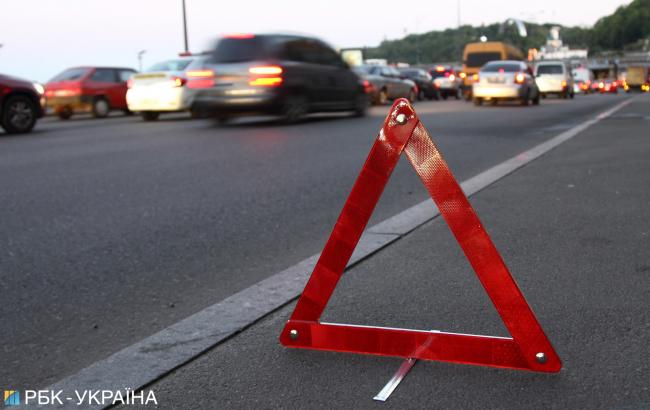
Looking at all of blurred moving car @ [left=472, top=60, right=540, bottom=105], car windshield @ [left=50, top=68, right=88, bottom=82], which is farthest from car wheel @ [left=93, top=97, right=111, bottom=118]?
blurred moving car @ [left=472, top=60, right=540, bottom=105]

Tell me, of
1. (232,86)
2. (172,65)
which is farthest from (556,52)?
(232,86)

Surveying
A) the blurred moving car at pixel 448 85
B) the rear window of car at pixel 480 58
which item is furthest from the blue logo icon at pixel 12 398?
the blurred moving car at pixel 448 85

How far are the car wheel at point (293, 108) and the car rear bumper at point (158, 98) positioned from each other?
3972 millimetres

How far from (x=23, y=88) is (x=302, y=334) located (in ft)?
45.0

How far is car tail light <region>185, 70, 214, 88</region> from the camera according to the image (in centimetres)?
1592

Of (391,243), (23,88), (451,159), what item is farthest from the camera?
(23,88)

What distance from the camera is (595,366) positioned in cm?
286

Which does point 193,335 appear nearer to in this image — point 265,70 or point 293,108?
point 265,70

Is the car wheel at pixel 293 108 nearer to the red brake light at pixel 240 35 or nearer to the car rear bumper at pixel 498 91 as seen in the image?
the red brake light at pixel 240 35

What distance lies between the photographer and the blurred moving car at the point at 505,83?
25.3 metres

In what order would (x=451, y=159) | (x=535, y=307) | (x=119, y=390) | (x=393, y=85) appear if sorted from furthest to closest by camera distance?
(x=393, y=85) → (x=451, y=159) → (x=535, y=307) → (x=119, y=390)

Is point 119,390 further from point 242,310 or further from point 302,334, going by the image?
point 242,310

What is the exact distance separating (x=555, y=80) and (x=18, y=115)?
25491 millimetres

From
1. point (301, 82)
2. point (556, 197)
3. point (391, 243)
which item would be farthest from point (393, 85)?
point (391, 243)
